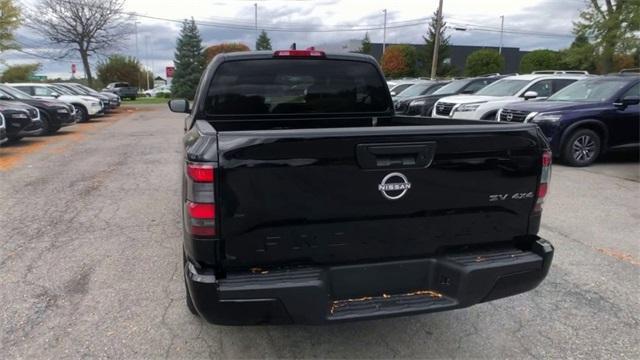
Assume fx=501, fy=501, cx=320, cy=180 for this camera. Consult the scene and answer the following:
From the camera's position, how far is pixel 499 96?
13.1 meters

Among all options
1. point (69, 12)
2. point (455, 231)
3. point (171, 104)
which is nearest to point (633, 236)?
point (455, 231)

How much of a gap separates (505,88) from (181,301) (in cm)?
1179

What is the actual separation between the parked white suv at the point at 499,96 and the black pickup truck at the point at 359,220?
9.07 m

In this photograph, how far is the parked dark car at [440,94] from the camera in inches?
625

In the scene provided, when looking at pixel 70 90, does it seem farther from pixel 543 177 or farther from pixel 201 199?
pixel 543 177

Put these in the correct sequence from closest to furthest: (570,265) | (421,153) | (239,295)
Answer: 1. (239,295)
2. (421,153)
3. (570,265)

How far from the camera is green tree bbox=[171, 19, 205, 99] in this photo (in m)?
52.4

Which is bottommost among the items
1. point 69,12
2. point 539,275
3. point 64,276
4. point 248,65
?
point 64,276

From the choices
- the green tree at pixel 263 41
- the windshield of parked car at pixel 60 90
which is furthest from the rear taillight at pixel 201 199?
the green tree at pixel 263 41

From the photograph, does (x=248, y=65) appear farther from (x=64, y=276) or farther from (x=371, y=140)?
(x=64, y=276)

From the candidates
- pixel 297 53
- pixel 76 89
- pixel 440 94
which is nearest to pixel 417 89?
pixel 440 94

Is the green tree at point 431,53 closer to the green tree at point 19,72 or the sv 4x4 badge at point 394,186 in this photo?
the green tree at point 19,72

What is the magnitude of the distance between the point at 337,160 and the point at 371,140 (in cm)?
21

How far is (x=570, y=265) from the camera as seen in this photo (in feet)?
15.7
